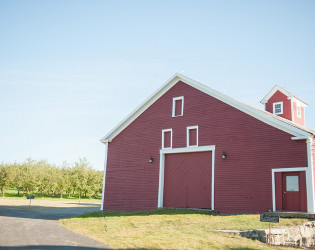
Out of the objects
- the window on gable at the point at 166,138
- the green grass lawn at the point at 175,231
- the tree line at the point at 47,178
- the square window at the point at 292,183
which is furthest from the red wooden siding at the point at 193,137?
the tree line at the point at 47,178

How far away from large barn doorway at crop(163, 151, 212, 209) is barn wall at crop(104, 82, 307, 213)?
0.64m

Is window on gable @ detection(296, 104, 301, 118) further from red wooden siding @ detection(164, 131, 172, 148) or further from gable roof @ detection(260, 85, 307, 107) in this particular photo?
red wooden siding @ detection(164, 131, 172, 148)

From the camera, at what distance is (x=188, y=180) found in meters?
18.9

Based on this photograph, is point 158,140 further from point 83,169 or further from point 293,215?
point 83,169

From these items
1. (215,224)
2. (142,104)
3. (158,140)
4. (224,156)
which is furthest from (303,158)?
(142,104)

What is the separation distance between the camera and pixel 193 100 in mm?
19453

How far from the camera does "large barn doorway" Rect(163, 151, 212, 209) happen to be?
1806cm

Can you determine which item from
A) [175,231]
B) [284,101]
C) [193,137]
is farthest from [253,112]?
[284,101]

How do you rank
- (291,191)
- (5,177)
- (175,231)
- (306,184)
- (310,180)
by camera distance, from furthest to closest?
(5,177) < (291,191) < (306,184) < (310,180) < (175,231)

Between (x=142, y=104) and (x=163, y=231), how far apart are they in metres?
11.5

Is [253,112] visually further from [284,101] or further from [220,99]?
[284,101]

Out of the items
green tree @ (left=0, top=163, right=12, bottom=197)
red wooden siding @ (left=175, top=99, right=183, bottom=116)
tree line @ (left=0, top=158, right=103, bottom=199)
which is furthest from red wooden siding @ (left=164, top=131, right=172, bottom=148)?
green tree @ (left=0, top=163, right=12, bottom=197)

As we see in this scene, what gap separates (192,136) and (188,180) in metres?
2.63

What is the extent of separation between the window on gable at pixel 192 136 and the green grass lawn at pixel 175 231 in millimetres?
4258
